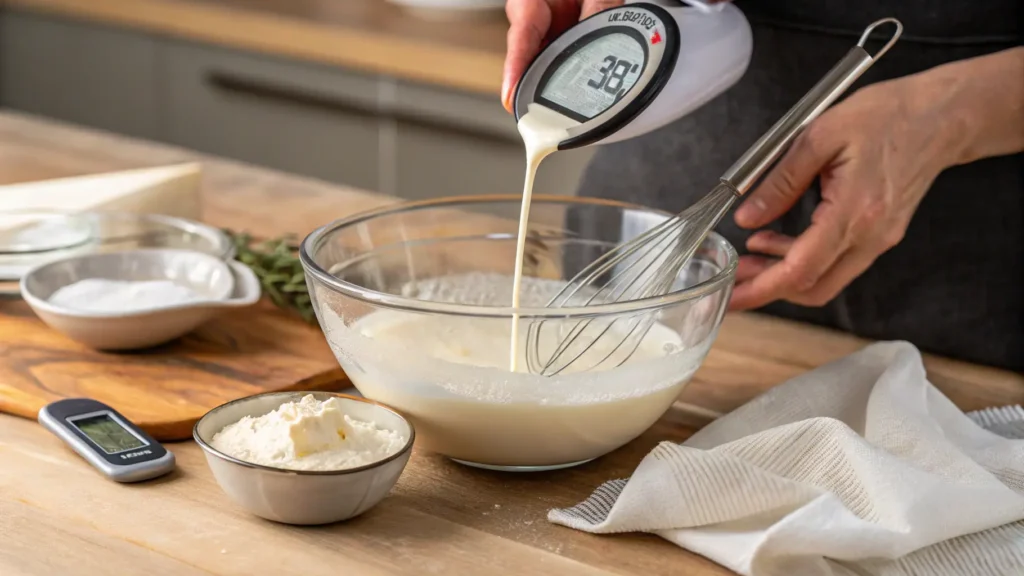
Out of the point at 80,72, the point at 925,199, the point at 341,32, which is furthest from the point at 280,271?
the point at 80,72

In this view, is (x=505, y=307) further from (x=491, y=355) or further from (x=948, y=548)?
(x=948, y=548)

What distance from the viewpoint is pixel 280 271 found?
1.07 m

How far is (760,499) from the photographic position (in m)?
0.66

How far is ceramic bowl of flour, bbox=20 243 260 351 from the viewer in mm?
900

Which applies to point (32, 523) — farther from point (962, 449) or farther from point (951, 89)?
point (951, 89)

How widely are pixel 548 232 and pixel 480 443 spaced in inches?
10.6

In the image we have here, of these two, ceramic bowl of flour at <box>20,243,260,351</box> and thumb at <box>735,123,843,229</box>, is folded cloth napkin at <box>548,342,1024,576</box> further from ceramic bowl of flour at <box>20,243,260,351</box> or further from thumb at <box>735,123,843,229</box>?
ceramic bowl of flour at <box>20,243,260,351</box>

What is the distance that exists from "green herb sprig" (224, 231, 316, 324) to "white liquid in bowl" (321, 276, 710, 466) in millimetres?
236

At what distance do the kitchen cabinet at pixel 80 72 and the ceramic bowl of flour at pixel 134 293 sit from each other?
1.55 metres

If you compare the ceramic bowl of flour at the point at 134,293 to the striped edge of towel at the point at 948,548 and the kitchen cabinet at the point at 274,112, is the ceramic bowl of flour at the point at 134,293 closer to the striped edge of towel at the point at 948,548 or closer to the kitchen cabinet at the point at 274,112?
the striped edge of towel at the point at 948,548

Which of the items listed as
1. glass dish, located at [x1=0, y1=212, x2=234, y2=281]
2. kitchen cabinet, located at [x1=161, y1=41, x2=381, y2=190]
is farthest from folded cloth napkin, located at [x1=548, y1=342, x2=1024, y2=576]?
kitchen cabinet, located at [x1=161, y1=41, x2=381, y2=190]

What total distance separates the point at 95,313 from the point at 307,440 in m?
0.30

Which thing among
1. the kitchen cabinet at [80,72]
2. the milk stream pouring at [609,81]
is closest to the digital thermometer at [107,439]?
the milk stream pouring at [609,81]

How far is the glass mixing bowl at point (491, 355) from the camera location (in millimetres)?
714
